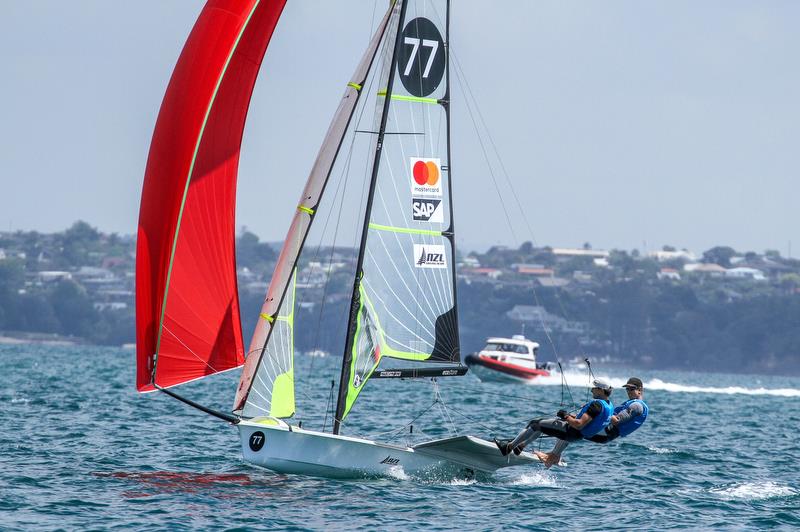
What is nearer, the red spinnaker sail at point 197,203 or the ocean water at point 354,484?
the ocean water at point 354,484

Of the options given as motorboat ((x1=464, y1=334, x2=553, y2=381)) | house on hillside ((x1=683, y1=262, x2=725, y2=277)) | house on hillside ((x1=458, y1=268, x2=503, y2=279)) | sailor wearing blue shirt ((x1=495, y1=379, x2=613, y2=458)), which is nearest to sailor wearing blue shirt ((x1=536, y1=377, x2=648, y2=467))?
sailor wearing blue shirt ((x1=495, y1=379, x2=613, y2=458))

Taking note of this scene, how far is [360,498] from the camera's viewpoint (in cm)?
1583

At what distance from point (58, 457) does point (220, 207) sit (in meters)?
4.67

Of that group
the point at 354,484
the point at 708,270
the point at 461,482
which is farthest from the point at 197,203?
the point at 708,270

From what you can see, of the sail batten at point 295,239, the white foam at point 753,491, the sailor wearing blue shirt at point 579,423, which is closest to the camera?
the sailor wearing blue shirt at point 579,423

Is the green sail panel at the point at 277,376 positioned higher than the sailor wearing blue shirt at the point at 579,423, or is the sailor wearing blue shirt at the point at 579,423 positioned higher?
the green sail panel at the point at 277,376

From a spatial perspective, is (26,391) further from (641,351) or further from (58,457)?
(641,351)

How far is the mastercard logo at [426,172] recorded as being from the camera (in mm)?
17797

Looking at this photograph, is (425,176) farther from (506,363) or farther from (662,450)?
(506,363)

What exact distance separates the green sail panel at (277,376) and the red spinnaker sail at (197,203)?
1.33 feet

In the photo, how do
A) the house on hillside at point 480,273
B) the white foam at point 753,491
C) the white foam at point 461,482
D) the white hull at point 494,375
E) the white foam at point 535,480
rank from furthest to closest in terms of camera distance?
the house on hillside at point 480,273
the white hull at point 494,375
the white foam at point 535,480
the white foam at point 753,491
the white foam at point 461,482

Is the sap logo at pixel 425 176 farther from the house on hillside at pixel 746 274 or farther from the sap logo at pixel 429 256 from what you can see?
the house on hillside at pixel 746 274

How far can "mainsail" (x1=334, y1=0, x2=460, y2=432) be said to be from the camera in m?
17.4

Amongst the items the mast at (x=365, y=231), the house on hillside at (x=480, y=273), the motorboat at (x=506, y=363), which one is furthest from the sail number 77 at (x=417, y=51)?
the house on hillside at (x=480, y=273)
